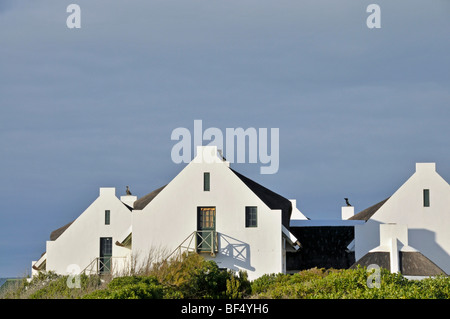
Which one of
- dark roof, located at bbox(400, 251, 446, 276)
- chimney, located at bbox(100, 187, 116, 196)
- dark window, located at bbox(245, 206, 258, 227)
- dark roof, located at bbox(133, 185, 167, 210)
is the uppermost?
chimney, located at bbox(100, 187, 116, 196)

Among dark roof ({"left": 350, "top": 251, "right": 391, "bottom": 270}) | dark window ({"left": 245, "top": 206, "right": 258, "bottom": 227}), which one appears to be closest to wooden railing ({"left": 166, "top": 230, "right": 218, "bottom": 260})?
dark window ({"left": 245, "top": 206, "right": 258, "bottom": 227})

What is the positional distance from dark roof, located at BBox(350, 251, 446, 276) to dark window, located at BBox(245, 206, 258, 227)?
6.69m

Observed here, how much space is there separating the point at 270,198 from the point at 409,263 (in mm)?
11512

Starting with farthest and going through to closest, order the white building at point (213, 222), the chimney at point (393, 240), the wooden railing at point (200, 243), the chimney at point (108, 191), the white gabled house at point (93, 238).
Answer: the chimney at point (108, 191)
the white gabled house at point (93, 238)
the white building at point (213, 222)
the wooden railing at point (200, 243)
the chimney at point (393, 240)

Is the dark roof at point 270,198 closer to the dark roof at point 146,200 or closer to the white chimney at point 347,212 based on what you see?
the dark roof at point 146,200

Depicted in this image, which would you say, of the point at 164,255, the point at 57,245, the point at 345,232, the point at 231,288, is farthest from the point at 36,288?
the point at 345,232

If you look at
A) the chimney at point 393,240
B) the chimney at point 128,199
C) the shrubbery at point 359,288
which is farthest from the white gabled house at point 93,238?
the shrubbery at point 359,288

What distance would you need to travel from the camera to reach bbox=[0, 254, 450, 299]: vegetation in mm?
26891

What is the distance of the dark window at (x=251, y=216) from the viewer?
4659cm

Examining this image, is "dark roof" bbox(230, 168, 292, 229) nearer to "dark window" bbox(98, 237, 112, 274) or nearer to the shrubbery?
"dark window" bbox(98, 237, 112, 274)

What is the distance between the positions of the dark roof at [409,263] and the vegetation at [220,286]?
20.9 ft

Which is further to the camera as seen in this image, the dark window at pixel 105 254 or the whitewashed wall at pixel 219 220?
the dark window at pixel 105 254

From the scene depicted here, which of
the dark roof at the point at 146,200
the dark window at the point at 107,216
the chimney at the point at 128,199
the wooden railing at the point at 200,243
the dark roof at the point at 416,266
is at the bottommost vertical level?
the dark roof at the point at 416,266
